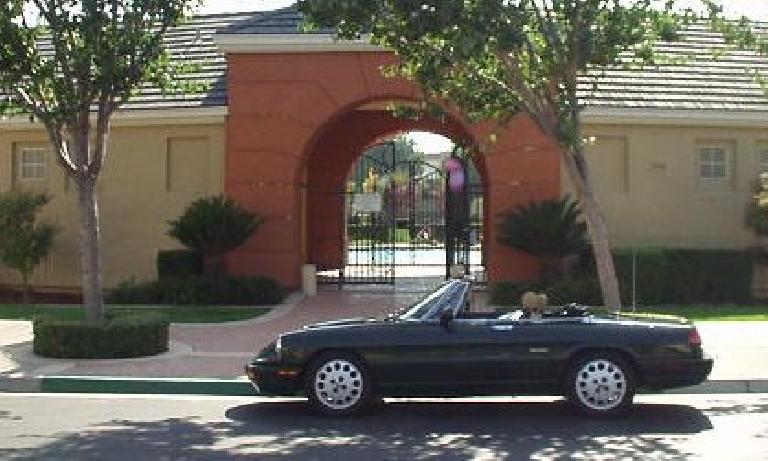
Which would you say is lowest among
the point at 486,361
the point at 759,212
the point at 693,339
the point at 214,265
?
the point at 486,361

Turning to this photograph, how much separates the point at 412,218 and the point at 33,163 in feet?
35.5

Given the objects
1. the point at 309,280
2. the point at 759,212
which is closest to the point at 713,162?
the point at 759,212

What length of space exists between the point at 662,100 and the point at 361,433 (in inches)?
600

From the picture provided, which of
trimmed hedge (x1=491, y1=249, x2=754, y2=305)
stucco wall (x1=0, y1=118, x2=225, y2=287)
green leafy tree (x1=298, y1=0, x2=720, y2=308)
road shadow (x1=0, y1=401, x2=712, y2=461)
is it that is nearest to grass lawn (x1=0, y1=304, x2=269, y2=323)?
stucco wall (x1=0, y1=118, x2=225, y2=287)

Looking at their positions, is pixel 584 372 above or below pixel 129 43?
below

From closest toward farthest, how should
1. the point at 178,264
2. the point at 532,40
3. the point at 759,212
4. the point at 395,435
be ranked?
the point at 395,435 < the point at 532,40 < the point at 178,264 < the point at 759,212

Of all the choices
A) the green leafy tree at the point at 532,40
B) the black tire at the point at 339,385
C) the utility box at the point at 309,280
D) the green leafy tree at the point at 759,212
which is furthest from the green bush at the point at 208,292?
the black tire at the point at 339,385

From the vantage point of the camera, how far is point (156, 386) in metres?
11.4

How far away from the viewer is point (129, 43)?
1323 cm

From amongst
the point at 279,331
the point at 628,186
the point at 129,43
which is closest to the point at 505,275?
the point at 628,186

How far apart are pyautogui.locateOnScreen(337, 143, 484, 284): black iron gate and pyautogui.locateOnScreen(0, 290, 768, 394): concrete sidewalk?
332 cm

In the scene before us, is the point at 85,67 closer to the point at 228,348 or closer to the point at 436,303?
the point at 228,348

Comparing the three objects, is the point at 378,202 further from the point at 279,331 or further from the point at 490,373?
the point at 490,373

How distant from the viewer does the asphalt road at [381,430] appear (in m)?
7.94
